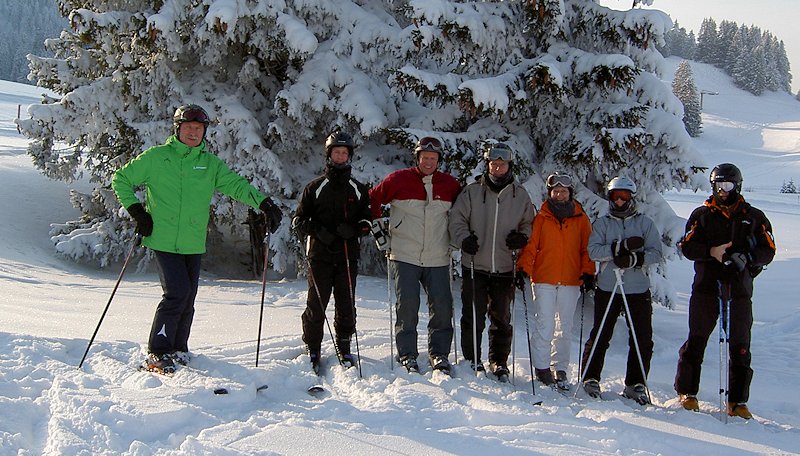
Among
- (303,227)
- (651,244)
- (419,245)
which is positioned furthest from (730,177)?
(303,227)

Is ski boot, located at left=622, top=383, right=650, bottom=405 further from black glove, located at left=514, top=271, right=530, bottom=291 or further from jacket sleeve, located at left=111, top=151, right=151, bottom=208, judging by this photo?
jacket sleeve, located at left=111, top=151, right=151, bottom=208

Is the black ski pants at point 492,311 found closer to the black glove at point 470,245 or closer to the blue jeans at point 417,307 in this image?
the blue jeans at point 417,307

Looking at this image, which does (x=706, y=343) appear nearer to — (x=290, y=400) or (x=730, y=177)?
(x=730, y=177)

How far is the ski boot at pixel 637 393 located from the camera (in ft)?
16.6

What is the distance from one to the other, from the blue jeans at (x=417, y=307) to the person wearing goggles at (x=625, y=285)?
4.07ft

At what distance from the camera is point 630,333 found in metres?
5.23

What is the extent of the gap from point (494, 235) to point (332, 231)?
55.6 inches

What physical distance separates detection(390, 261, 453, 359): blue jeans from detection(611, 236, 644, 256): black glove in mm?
1450

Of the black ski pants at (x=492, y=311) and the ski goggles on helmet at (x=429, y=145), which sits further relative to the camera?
the black ski pants at (x=492, y=311)

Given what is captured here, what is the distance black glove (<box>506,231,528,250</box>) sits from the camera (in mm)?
5176

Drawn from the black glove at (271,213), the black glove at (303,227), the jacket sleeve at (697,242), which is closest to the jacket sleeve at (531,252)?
the jacket sleeve at (697,242)

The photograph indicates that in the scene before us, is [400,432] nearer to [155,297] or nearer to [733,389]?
[733,389]

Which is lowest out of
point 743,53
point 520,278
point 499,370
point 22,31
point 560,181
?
point 499,370

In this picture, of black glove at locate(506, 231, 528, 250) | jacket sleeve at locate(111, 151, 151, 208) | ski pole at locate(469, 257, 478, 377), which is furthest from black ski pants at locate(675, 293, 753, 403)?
jacket sleeve at locate(111, 151, 151, 208)
